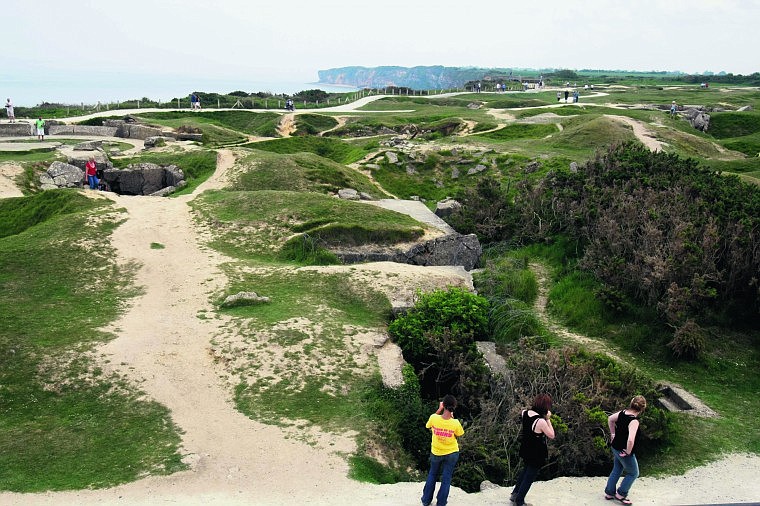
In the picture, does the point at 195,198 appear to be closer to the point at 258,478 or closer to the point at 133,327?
the point at 133,327

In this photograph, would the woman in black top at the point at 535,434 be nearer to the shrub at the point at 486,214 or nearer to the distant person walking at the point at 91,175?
the shrub at the point at 486,214

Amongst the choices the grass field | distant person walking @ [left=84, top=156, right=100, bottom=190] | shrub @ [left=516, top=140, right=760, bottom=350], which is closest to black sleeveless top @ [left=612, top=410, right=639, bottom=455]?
the grass field

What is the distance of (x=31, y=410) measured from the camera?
35.1 feet

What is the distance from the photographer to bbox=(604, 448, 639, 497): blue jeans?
8648 millimetres

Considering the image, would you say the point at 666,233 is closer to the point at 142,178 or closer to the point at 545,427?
the point at 545,427

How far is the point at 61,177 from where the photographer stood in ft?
93.4

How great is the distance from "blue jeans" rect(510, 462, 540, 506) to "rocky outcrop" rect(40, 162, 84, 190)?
26924 mm

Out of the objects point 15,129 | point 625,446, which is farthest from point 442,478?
point 15,129

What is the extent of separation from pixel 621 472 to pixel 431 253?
12.5m

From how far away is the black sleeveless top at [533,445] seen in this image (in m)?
8.15

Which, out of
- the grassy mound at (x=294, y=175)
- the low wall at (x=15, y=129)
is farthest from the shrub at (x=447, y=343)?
the low wall at (x=15, y=129)

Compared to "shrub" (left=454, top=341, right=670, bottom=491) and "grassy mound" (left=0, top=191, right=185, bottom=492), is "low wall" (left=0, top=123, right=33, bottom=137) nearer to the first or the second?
"grassy mound" (left=0, top=191, right=185, bottom=492)

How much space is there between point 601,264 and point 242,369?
36.9 ft

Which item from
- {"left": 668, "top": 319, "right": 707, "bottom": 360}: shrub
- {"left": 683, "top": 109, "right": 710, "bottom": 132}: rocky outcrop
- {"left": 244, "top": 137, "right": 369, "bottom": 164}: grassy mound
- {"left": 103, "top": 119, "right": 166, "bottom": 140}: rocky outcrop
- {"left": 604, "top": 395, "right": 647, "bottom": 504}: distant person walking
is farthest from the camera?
{"left": 683, "top": 109, "right": 710, "bottom": 132}: rocky outcrop
